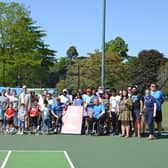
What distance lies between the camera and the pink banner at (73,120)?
65.7ft

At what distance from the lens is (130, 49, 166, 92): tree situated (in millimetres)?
93444

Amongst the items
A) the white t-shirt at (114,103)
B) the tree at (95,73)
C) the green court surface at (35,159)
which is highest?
the tree at (95,73)

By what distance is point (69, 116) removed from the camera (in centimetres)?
2017

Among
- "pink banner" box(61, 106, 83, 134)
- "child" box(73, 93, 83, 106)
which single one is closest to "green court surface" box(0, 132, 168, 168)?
"pink banner" box(61, 106, 83, 134)

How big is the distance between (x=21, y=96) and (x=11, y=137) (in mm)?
2341

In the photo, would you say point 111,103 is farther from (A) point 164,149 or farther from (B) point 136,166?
(B) point 136,166

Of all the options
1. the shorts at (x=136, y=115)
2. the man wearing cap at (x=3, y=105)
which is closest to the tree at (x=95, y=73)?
the man wearing cap at (x=3, y=105)

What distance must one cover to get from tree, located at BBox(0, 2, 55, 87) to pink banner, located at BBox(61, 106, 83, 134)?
37906mm

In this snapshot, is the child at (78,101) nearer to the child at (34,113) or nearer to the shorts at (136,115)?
the child at (34,113)

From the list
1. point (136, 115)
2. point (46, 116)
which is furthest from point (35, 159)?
point (46, 116)

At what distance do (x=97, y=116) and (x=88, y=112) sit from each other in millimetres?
473

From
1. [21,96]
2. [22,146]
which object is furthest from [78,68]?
[22,146]

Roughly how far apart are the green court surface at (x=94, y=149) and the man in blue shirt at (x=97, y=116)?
2.81 feet

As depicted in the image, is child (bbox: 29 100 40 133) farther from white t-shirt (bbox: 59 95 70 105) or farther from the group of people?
white t-shirt (bbox: 59 95 70 105)
